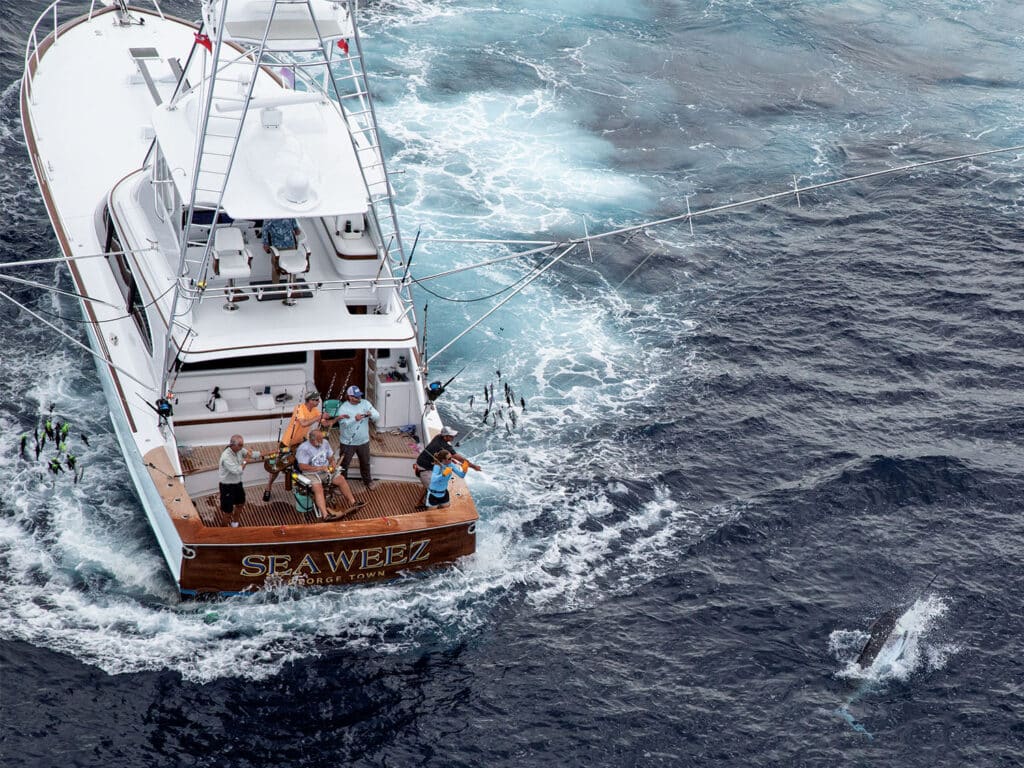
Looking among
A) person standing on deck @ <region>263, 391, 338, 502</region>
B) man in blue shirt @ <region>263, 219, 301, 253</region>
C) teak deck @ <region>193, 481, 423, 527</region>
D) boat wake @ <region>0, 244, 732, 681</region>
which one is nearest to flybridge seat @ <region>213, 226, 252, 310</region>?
man in blue shirt @ <region>263, 219, 301, 253</region>

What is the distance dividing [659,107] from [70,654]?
2366 centimetres

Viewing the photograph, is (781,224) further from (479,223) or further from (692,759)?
(692,759)

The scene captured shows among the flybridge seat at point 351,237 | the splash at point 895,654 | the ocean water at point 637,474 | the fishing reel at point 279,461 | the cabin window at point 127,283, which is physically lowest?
the splash at point 895,654

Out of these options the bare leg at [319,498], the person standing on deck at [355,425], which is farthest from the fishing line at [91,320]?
the bare leg at [319,498]

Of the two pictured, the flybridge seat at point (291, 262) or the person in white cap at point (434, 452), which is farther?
the flybridge seat at point (291, 262)

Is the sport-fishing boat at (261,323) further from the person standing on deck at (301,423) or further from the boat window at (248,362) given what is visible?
the person standing on deck at (301,423)

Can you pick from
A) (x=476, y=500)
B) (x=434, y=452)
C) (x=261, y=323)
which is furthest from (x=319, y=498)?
(x=476, y=500)

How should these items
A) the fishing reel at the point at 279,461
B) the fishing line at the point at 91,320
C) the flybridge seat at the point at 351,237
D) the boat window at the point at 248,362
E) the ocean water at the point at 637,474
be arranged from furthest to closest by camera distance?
1. the flybridge seat at the point at 351,237
2. the boat window at the point at 248,362
3. the fishing line at the point at 91,320
4. the fishing reel at the point at 279,461
5. the ocean water at the point at 637,474

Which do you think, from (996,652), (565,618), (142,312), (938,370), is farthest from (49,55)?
(996,652)

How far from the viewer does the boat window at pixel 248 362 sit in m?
18.8

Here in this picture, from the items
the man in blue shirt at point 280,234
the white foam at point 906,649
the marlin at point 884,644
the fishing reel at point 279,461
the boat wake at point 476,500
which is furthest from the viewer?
the man in blue shirt at point 280,234

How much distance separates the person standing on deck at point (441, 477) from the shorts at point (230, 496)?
111 inches

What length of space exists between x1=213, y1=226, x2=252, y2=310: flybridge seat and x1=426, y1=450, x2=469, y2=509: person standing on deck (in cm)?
400

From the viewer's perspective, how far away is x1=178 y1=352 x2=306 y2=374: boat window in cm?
1877
